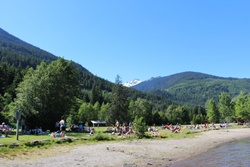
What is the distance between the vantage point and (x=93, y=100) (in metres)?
152

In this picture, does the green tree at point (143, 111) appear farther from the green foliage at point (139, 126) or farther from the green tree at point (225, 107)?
the green foliage at point (139, 126)

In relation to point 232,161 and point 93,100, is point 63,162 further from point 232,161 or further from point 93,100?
point 93,100

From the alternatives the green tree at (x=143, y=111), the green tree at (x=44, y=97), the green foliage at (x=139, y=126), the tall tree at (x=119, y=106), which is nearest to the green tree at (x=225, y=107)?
the green tree at (x=143, y=111)

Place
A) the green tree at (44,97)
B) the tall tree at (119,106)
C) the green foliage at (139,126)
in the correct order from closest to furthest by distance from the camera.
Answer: the green foliage at (139,126) < the green tree at (44,97) < the tall tree at (119,106)

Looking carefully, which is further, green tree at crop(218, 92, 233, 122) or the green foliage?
green tree at crop(218, 92, 233, 122)

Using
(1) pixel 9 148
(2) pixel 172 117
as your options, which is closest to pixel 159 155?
(1) pixel 9 148

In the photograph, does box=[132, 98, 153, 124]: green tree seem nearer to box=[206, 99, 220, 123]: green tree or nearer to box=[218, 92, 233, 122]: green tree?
box=[206, 99, 220, 123]: green tree

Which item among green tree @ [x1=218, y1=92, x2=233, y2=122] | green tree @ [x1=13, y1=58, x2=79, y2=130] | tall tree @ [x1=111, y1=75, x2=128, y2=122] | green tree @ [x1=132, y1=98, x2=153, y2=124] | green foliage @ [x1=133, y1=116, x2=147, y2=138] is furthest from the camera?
green tree @ [x1=132, y1=98, x2=153, y2=124]

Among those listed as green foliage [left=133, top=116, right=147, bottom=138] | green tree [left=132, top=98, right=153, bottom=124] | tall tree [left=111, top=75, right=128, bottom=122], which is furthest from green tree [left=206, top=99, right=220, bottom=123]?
green foliage [left=133, top=116, right=147, bottom=138]

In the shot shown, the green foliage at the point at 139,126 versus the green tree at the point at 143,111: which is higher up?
the green tree at the point at 143,111

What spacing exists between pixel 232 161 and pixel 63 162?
44.1 ft

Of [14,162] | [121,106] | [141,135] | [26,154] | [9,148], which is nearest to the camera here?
[14,162]

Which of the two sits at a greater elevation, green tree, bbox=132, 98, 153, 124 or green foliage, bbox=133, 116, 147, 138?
green tree, bbox=132, 98, 153, 124

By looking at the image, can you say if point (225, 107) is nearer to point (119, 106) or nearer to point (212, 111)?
point (212, 111)
